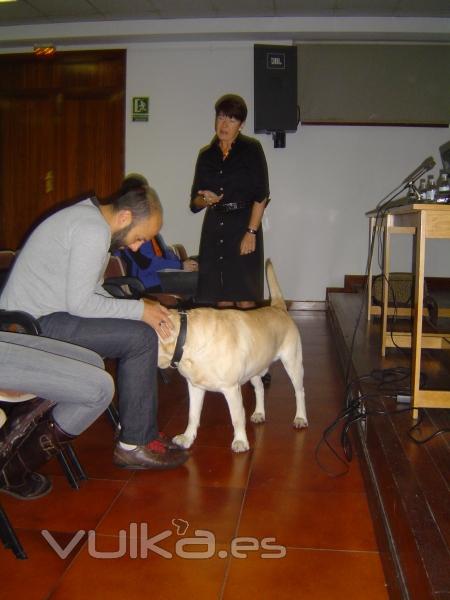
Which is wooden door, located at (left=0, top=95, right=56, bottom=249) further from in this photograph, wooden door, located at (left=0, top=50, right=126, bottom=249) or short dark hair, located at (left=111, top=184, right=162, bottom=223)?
short dark hair, located at (left=111, top=184, right=162, bottom=223)

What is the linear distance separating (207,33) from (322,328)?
3461 millimetres

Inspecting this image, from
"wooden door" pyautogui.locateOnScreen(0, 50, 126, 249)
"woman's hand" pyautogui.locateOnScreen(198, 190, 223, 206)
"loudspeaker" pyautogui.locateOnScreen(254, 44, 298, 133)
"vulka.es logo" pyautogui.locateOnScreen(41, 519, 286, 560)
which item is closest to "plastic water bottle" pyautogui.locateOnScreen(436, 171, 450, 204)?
"woman's hand" pyautogui.locateOnScreen(198, 190, 223, 206)

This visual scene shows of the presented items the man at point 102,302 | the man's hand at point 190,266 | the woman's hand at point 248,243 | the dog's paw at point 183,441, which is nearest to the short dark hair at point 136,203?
the man at point 102,302

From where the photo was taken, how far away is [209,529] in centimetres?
167

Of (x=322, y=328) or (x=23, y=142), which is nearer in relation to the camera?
(x=322, y=328)

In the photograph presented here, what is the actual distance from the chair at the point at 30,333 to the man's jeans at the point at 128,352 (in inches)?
3.7

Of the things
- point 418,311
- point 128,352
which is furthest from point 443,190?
point 128,352

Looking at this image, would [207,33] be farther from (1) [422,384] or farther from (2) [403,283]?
(1) [422,384]

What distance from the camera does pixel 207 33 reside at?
572 centimetres

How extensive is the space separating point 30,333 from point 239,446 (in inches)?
40.2

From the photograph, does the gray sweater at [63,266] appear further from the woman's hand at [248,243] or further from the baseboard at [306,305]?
the baseboard at [306,305]

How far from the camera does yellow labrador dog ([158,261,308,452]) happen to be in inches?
80.4

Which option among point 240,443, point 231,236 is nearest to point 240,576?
point 240,443

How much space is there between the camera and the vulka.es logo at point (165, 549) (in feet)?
5.05
